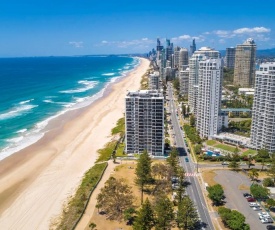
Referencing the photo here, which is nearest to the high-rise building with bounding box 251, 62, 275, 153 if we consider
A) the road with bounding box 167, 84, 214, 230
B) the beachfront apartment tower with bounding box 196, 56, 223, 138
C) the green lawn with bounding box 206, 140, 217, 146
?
the green lawn with bounding box 206, 140, 217, 146

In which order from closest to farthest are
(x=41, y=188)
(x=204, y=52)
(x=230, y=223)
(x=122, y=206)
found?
(x=230, y=223), (x=122, y=206), (x=41, y=188), (x=204, y=52)

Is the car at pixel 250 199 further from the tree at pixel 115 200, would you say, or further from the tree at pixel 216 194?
the tree at pixel 115 200

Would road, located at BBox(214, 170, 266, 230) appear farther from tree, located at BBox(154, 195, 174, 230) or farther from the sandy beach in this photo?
the sandy beach

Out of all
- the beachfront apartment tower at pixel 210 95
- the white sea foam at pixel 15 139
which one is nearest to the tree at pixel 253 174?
the beachfront apartment tower at pixel 210 95

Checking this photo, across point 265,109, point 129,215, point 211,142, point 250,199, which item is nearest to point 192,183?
point 250,199

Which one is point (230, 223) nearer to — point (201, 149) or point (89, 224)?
point (89, 224)

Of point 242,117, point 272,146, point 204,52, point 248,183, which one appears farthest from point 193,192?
point 204,52

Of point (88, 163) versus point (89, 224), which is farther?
point (88, 163)
